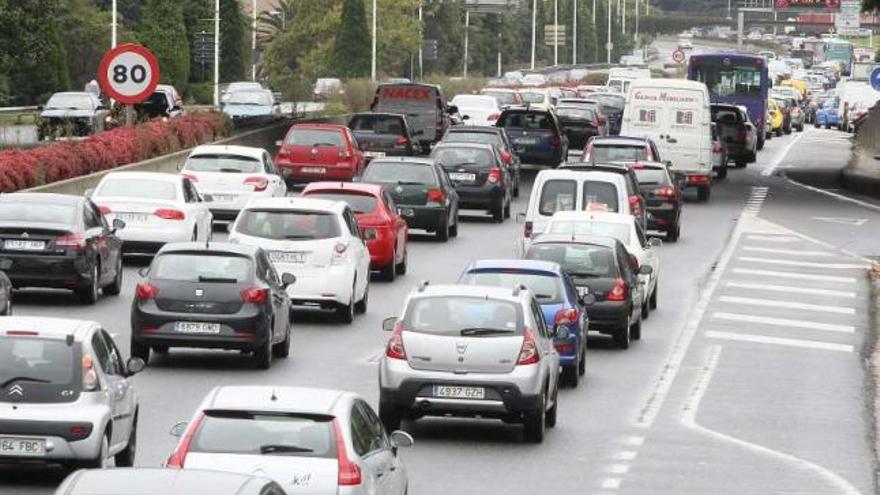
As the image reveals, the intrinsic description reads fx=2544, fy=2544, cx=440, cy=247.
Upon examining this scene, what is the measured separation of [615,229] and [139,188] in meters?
7.58

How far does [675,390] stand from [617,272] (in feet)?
9.14

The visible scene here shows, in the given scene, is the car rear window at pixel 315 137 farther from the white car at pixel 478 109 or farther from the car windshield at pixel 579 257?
the white car at pixel 478 109

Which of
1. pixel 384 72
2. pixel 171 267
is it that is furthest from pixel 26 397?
pixel 384 72

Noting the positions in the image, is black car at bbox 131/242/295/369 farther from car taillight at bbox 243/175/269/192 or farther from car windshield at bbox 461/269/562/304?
car taillight at bbox 243/175/269/192

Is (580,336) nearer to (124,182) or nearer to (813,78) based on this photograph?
(124,182)

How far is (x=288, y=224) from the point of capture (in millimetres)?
31438

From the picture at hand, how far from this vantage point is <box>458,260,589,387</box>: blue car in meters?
25.9

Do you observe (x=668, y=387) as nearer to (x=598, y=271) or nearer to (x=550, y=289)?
(x=550, y=289)

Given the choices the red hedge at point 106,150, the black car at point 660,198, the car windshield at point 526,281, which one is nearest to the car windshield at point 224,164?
the red hedge at point 106,150

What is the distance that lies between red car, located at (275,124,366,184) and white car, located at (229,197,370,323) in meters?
20.5

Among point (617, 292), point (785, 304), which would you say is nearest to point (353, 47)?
point (785, 304)

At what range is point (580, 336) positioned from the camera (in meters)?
26.4

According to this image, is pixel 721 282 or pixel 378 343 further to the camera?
pixel 721 282

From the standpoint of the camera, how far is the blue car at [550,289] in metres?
25.9
